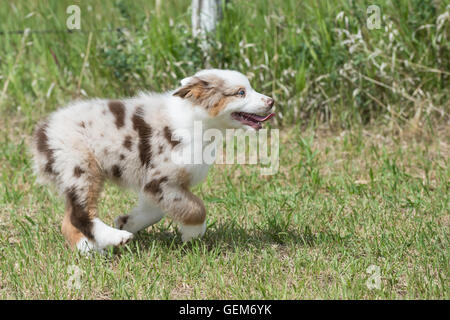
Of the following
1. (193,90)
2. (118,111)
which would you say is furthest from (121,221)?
(193,90)

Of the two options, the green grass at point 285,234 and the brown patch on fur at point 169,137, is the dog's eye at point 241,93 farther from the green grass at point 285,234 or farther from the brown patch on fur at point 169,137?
the green grass at point 285,234

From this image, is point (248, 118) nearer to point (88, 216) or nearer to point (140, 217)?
point (140, 217)

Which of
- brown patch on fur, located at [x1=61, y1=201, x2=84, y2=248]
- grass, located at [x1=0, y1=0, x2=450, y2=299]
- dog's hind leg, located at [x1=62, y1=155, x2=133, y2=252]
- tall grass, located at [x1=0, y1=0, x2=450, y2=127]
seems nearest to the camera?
grass, located at [x1=0, y1=0, x2=450, y2=299]

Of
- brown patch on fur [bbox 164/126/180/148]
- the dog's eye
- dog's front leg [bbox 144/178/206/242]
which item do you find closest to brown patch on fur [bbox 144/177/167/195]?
dog's front leg [bbox 144/178/206/242]

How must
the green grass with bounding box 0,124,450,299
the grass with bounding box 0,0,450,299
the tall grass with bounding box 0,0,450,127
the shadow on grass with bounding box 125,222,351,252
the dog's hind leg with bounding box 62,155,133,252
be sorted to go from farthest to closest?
1. the tall grass with bounding box 0,0,450,127
2. the shadow on grass with bounding box 125,222,351,252
3. the dog's hind leg with bounding box 62,155,133,252
4. the grass with bounding box 0,0,450,299
5. the green grass with bounding box 0,124,450,299

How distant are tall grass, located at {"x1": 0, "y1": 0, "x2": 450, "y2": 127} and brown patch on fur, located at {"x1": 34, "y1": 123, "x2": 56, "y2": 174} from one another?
258 centimetres

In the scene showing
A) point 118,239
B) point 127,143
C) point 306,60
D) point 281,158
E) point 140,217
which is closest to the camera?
point 118,239

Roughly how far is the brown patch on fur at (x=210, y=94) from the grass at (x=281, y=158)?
0.89 metres

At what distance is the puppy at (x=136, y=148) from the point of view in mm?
4312

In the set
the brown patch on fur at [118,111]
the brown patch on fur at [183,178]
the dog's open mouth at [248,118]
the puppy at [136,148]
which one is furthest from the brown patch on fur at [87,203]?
the dog's open mouth at [248,118]

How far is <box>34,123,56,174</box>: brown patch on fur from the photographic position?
171 inches

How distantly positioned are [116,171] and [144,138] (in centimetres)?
28

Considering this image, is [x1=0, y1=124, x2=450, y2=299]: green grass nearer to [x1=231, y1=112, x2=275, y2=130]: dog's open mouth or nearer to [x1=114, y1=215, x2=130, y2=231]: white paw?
[x1=114, y1=215, x2=130, y2=231]: white paw

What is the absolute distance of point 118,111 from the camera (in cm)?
448
